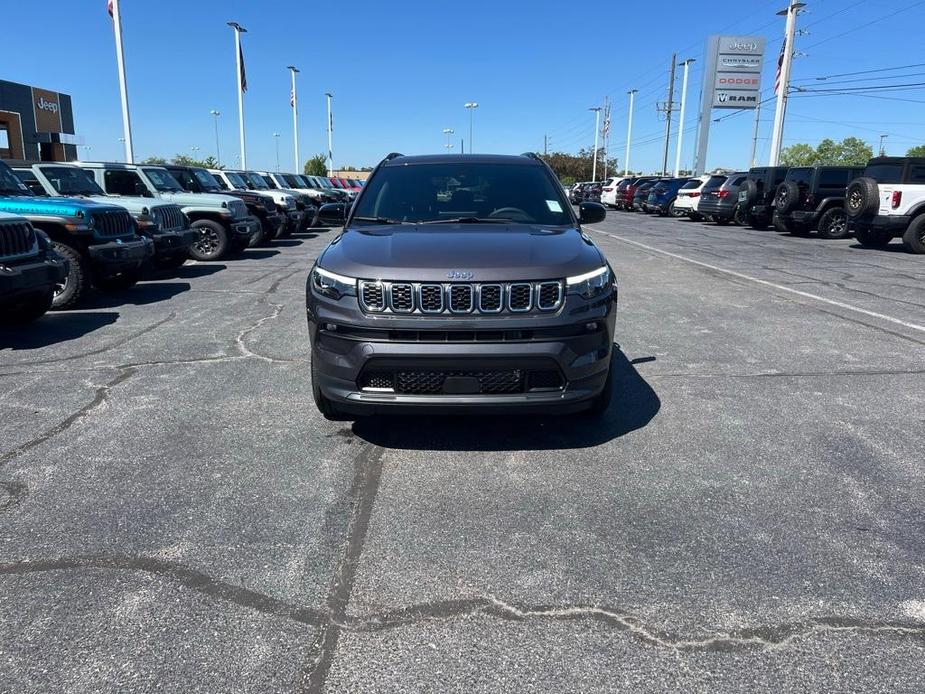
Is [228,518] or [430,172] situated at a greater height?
[430,172]

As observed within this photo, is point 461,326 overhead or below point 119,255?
overhead

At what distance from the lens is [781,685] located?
225cm

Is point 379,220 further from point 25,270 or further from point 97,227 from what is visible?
point 97,227

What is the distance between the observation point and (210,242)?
13.7 m

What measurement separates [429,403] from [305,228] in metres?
20.5

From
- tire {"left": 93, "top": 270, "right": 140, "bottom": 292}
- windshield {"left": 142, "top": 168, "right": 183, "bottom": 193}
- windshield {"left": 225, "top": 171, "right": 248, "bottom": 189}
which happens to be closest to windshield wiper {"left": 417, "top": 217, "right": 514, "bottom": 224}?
tire {"left": 93, "top": 270, "right": 140, "bottom": 292}

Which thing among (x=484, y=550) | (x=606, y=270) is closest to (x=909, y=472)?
(x=606, y=270)

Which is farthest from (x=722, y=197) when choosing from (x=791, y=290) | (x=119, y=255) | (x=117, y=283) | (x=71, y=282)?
(x=71, y=282)

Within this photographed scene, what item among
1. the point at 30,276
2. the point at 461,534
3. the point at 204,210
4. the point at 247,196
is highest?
the point at 247,196

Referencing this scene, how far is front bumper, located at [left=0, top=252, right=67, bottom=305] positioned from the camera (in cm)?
655

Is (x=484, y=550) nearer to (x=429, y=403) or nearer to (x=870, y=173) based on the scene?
(x=429, y=403)

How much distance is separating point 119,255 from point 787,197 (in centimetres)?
1803

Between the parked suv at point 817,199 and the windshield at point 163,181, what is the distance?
16.4 meters

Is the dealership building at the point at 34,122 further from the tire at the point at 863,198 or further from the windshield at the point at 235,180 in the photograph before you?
the tire at the point at 863,198
